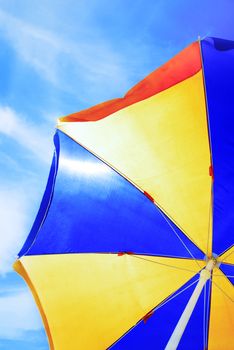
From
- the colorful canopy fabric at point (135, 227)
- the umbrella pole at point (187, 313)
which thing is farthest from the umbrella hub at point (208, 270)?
the colorful canopy fabric at point (135, 227)

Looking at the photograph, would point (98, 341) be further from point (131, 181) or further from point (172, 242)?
point (131, 181)

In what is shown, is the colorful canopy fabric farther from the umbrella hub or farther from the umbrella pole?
the umbrella pole

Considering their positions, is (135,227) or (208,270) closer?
(208,270)

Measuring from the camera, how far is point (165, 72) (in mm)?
5141

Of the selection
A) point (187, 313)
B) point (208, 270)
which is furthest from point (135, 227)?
point (187, 313)

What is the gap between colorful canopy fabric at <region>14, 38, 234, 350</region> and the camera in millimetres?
5016

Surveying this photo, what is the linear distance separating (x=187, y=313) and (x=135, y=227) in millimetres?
1235

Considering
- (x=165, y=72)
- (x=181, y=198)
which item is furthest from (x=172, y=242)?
(x=165, y=72)

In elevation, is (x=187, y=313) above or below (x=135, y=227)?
below

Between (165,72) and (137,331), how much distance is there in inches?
129

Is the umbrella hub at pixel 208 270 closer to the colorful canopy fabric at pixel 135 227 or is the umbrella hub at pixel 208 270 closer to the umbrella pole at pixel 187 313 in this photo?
the umbrella pole at pixel 187 313

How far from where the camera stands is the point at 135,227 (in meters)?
5.20

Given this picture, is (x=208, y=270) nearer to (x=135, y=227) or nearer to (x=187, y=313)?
(x=187, y=313)

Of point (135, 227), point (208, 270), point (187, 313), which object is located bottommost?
point (187, 313)
